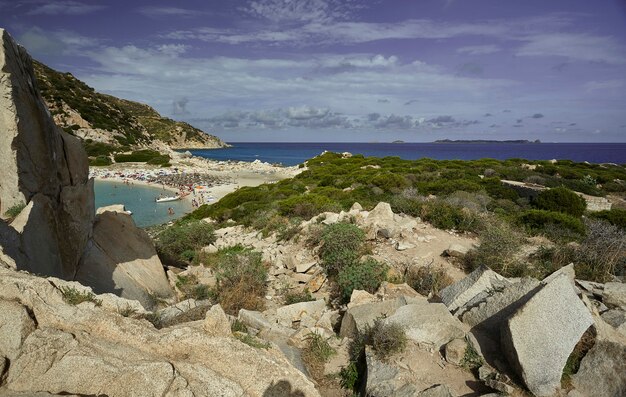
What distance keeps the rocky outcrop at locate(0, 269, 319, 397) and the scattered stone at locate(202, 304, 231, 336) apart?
1cm

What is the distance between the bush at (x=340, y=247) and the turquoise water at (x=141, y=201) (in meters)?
22.0

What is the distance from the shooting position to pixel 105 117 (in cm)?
7581

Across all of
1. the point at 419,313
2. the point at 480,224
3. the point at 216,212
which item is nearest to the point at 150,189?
the point at 216,212

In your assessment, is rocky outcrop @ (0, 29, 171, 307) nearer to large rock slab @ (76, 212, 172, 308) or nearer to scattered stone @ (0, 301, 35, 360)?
large rock slab @ (76, 212, 172, 308)

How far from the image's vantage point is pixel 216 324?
5238mm

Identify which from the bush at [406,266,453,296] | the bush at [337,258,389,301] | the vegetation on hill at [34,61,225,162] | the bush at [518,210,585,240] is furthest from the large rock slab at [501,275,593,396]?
the vegetation on hill at [34,61,225,162]

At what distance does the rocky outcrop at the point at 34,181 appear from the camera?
21.5 feet

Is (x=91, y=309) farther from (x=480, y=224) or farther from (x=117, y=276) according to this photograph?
(x=480, y=224)

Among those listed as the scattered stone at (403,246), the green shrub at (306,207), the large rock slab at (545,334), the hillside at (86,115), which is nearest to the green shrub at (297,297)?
the scattered stone at (403,246)

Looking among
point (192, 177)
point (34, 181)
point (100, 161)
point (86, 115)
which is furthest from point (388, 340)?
point (86, 115)

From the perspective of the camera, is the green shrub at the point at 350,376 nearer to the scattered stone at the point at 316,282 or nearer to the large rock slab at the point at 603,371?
the large rock slab at the point at 603,371

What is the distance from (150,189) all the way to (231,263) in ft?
126

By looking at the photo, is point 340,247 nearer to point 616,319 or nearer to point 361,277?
point 361,277

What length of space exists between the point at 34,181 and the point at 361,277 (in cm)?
819
